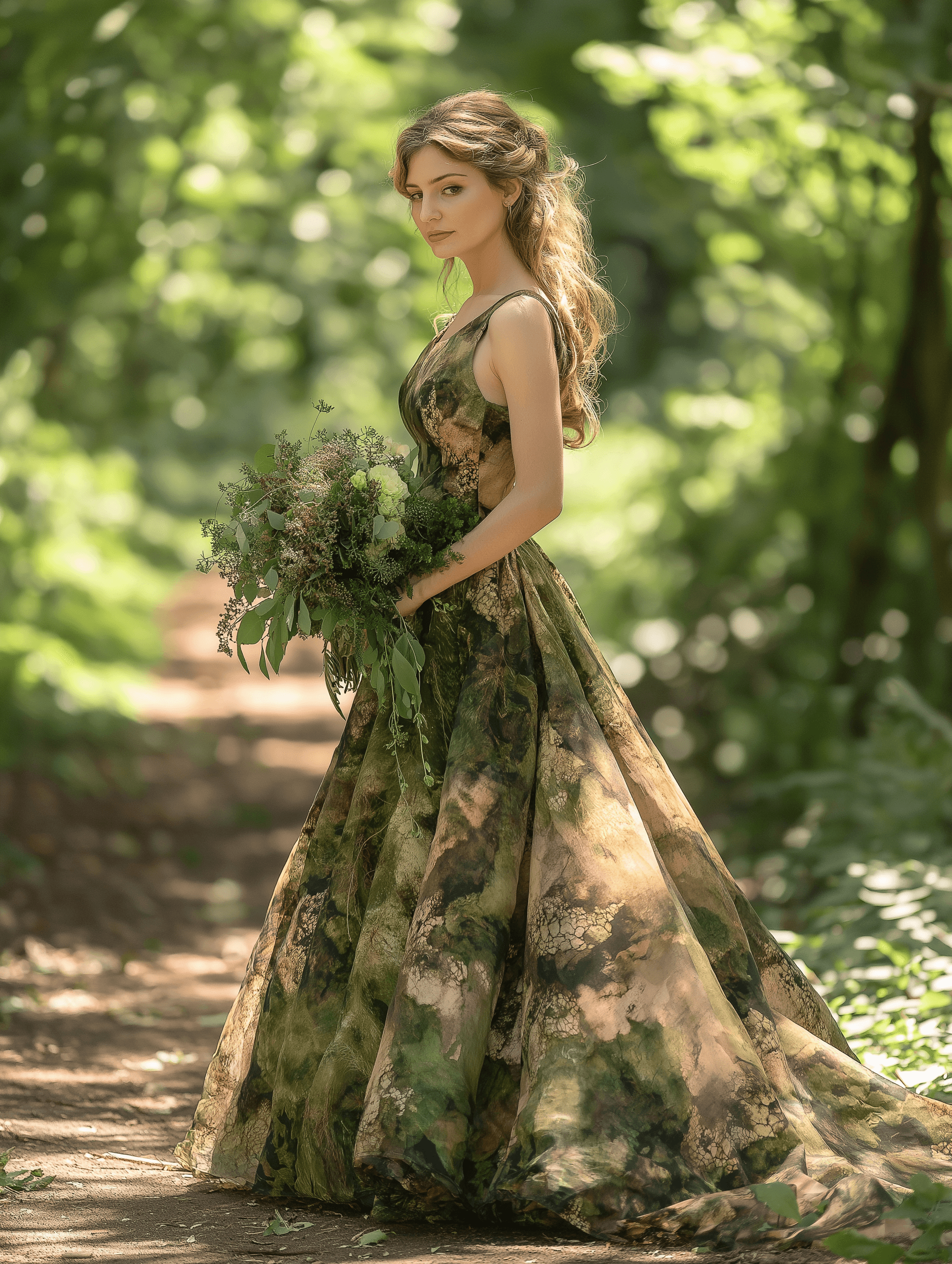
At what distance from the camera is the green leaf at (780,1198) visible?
227 centimetres

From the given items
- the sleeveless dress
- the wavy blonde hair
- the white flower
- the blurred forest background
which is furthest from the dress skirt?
the blurred forest background

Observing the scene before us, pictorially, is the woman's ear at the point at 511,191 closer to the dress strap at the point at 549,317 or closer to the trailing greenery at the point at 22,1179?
the dress strap at the point at 549,317

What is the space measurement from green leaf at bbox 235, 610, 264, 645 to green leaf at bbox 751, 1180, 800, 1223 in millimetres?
1453

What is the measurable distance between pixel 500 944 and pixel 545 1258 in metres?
0.59

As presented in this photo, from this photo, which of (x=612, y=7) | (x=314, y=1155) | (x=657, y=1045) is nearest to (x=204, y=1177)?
(x=314, y=1155)

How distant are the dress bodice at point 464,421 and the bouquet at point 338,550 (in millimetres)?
101

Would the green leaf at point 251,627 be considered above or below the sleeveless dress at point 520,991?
above

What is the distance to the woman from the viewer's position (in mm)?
2471

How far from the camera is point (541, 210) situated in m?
2.99

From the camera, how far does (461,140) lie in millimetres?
2867

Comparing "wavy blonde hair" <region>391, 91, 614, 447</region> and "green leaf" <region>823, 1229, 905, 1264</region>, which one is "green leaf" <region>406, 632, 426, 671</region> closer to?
"wavy blonde hair" <region>391, 91, 614, 447</region>

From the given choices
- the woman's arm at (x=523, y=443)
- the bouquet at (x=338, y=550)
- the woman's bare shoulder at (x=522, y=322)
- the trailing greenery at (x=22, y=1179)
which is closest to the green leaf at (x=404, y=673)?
the bouquet at (x=338, y=550)

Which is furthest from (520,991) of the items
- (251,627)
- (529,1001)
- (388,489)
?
(388,489)

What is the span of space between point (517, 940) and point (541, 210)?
1.66 m
